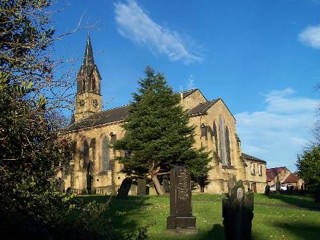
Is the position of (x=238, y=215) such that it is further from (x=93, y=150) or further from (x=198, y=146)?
(x=93, y=150)

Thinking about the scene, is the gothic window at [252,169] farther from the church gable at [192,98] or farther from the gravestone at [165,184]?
the gravestone at [165,184]

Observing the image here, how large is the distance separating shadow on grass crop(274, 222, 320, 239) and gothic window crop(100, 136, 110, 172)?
40.7 metres

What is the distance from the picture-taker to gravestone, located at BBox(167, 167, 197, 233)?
46.8 ft

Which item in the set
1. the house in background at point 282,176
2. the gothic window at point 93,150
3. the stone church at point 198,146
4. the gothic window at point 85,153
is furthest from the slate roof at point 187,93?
the house in background at point 282,176

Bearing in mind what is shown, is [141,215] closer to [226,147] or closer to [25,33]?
[25,33]

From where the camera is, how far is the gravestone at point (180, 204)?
46.8 ft

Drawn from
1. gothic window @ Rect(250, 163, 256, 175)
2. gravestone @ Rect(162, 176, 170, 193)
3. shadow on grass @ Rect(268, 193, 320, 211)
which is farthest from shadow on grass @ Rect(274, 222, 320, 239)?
gothic window @ Rect(250, 163, 256, 175)

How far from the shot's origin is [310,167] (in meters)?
43.1

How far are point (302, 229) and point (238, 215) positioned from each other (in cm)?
529

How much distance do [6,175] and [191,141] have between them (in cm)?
3283

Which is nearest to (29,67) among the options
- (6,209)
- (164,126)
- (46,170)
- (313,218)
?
(46,170)

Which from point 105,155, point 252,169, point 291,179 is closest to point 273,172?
point 291,179

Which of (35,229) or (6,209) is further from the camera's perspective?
(6,209)

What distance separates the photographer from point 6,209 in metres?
5.03
